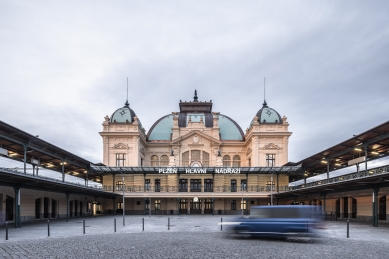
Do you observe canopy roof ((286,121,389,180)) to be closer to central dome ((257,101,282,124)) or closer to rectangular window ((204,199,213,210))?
central dome ((257,101,282,124))

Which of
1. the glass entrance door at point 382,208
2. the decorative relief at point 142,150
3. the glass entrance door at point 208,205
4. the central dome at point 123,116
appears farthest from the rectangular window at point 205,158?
the glass entrance door at point 382,208

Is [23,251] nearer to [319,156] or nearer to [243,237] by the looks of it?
[243,237]

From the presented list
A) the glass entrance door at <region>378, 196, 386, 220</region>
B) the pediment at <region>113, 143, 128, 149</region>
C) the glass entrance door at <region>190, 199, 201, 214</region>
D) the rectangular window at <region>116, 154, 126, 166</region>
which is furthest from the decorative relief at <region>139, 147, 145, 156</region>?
the glass entrance door at <region>378, 196, 386, 220</region>

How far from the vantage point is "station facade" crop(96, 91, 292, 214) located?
189ft

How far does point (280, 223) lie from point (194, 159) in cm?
5004

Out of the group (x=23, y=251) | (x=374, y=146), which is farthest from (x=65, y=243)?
(x=374, y=146)

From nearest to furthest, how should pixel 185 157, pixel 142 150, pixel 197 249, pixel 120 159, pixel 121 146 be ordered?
1. pixel 197 249
2. pixel 121 146
3. pixel 120 159
4. pixel 185 157
5. pixel 142 150

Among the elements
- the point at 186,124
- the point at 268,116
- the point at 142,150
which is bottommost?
the point at 142,150

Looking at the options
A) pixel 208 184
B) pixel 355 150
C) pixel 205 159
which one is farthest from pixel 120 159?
pixel 355 150

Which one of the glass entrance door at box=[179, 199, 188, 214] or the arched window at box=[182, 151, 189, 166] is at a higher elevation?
the arched window at box=[182, 151, 189, 166]

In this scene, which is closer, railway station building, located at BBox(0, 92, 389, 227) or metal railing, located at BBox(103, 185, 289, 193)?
railway station building, located at BBox(0, 92, 389, 227)

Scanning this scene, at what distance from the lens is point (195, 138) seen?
68438mm

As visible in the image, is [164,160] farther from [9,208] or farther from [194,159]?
[9,208]

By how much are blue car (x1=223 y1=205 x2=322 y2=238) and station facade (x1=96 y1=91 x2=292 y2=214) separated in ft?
112
